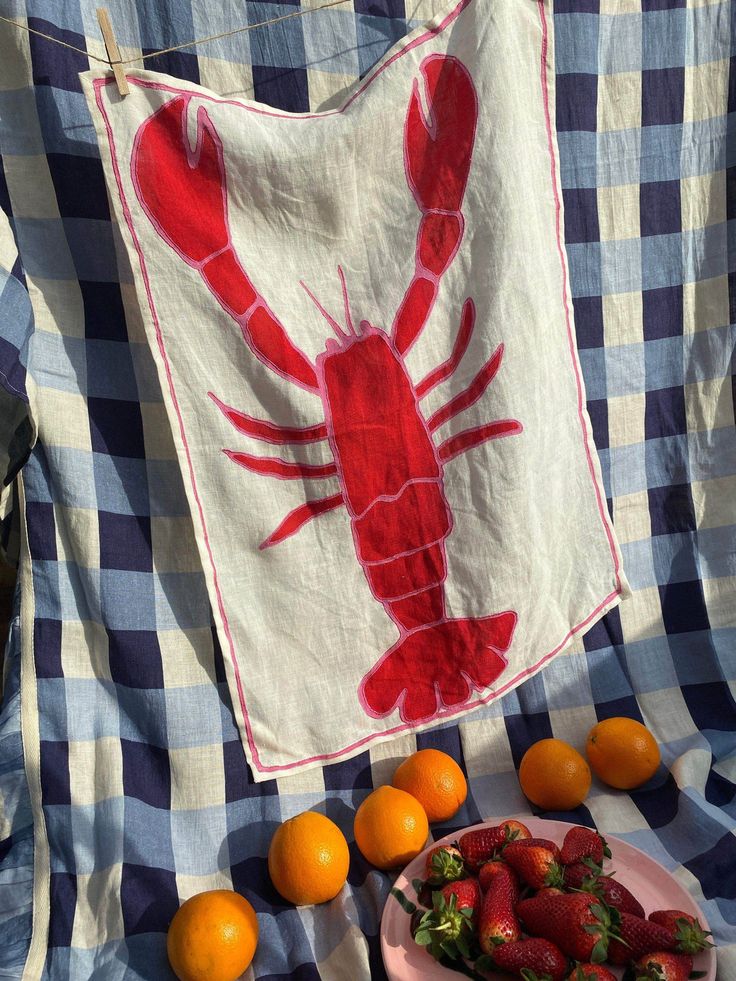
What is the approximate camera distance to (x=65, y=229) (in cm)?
120

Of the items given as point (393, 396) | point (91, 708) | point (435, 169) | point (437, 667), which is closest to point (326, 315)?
point (393, 396)

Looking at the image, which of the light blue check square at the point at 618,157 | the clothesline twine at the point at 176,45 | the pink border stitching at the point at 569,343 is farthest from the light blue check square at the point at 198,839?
the light blue check square at the point at 618,157

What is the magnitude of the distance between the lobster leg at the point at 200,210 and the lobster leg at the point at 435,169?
8.2 inches

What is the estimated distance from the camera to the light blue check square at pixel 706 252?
57.1 inches

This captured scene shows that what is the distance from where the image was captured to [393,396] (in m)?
1.29

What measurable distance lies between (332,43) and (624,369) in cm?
74

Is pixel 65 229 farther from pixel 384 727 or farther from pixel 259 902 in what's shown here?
pixel 259 902

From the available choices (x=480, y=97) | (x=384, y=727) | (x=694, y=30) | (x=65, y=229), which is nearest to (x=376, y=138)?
(x=480, y=97)

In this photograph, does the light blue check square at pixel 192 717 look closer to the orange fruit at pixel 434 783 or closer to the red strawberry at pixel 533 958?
the orange fruit at pixel 434 783

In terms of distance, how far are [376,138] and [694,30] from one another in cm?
62

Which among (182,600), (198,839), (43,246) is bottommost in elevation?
(198,839)

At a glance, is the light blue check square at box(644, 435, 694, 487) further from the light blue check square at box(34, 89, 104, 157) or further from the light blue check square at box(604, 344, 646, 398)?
the light blue check square at box(34, 89, 104, 157)

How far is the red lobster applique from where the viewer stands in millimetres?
1167

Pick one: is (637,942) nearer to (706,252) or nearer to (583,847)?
(583,847)
